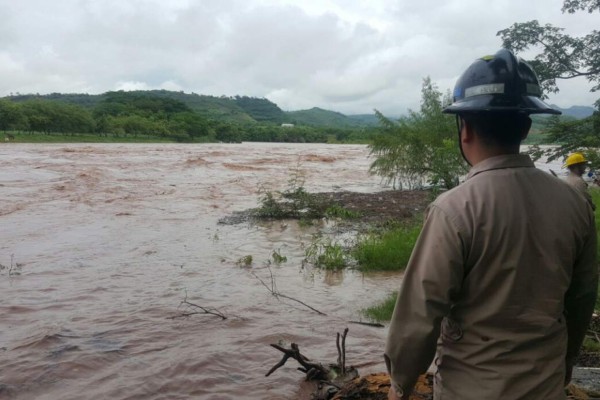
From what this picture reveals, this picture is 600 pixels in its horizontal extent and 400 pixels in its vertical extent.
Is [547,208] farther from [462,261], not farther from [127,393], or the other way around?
[127,393]

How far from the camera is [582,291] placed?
2092mm

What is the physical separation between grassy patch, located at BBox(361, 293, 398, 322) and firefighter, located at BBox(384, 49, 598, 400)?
5322 mm

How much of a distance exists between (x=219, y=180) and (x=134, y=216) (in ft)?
34.8

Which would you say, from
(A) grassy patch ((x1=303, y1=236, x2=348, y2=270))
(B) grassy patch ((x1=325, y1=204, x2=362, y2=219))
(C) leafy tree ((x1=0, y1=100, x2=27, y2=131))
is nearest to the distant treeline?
(C) leafy tree ((x1=0, y1=100, x2=27, y2=131))

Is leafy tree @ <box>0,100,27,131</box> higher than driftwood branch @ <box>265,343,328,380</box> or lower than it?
higher

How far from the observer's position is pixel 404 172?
21.9 m

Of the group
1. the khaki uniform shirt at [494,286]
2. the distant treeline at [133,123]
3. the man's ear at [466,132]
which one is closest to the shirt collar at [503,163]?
the khaki uniform shirt at [494,286]

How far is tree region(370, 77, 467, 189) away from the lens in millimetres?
19734

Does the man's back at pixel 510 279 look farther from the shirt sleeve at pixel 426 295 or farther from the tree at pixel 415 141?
the tree at pixel 415 141

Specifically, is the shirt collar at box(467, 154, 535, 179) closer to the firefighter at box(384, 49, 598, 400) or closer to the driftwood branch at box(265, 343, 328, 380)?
the firefighter at box(384, 49, 598, 400)

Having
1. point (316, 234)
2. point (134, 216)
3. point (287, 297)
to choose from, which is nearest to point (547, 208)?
point (287, 297)

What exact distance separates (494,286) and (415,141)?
18.8 m

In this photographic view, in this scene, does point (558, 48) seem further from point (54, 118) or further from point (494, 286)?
point (54, 118)

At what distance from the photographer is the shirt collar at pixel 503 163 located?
190 cm
